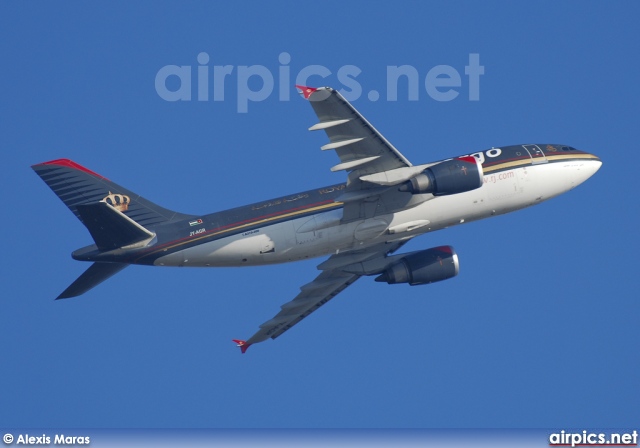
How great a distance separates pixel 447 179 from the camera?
70188 millimetres

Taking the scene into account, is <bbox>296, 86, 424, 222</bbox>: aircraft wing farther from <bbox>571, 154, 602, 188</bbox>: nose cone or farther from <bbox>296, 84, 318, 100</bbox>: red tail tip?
<bbox>571, 154, 602, 188</bbox>: nose cone

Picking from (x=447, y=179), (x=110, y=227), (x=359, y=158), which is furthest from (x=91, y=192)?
(x=447, y=179)

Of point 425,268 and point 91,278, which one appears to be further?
point 425,268

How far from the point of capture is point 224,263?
72.9 m

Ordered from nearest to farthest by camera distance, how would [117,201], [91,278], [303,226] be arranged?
[91,278]
[303,226]
[117,201]

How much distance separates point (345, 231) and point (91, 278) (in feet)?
47.6

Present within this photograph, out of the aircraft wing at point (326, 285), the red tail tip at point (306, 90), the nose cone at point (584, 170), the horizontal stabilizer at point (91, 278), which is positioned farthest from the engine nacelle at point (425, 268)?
the horizontal stabilizer at point (91, 278)

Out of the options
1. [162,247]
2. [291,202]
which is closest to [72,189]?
[162,247]

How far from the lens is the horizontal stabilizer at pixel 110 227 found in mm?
67312

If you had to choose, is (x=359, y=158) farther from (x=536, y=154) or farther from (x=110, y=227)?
(x=110, y=227)

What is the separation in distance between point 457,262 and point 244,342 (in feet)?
47.5

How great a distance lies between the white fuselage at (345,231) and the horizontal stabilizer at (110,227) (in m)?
2.18

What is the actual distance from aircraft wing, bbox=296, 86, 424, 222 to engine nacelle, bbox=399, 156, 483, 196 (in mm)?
654

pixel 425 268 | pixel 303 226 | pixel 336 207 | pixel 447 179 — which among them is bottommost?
pixel 425 268
